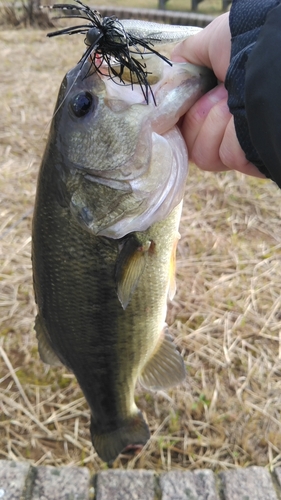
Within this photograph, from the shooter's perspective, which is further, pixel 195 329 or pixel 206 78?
pixel 195 329

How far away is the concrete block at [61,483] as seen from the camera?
1845 millimetres

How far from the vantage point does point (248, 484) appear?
1.91 metres

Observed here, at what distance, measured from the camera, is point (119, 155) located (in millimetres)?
1301

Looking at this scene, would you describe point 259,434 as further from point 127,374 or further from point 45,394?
point 45,394

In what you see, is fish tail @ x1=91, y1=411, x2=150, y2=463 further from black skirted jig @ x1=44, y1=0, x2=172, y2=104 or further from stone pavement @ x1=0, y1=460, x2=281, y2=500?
black skirted jig @ x1=44, y1=0, x2=172, y2=104

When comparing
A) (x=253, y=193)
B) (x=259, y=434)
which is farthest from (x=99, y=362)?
(x=253, y=193)

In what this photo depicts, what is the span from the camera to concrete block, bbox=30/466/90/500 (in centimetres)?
184

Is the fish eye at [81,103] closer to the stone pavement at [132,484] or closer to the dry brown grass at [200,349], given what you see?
the stone pavement at [132,484]

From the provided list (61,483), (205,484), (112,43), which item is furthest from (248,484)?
(112,43)

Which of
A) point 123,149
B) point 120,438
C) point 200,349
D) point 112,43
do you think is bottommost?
point 200,349

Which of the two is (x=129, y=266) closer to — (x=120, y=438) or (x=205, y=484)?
(x=120, y=438)

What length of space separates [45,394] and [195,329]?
865 mm

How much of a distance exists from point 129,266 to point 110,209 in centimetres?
18

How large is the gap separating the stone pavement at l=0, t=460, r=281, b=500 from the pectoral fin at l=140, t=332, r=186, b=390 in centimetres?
39
